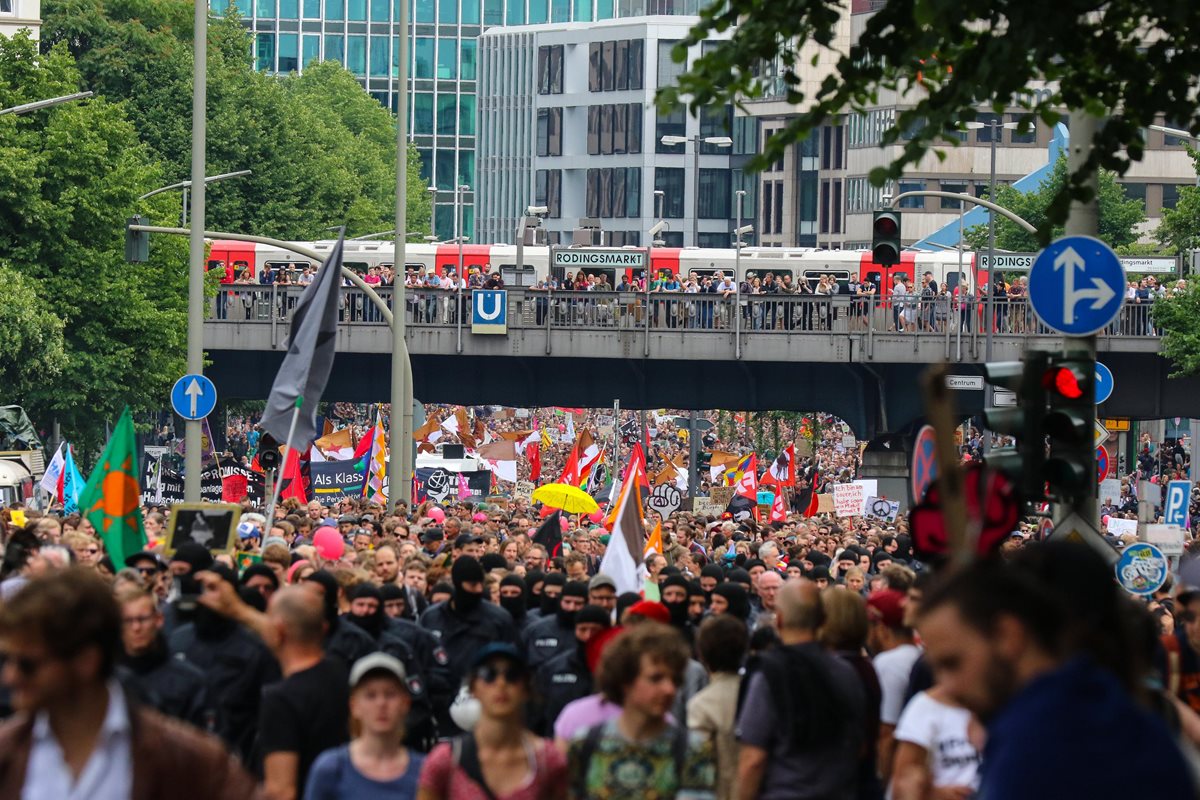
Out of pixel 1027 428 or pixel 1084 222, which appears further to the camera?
pixel 1084 222

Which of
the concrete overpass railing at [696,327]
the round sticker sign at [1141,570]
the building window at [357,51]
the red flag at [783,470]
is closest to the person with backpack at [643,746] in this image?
the round sticker sign at [1141,570]

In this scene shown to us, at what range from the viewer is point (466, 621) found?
39.3 feet

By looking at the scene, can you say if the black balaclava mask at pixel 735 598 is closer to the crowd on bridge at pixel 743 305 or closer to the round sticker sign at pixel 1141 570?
the round sticker sign at pixel 1141 570

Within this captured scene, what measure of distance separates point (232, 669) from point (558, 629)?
3.04 m

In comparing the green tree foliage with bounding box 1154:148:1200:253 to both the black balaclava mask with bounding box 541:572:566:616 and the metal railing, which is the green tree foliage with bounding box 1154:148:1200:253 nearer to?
the metal railing

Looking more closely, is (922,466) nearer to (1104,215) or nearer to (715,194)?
(1104,215)

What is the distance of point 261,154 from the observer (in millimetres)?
73250

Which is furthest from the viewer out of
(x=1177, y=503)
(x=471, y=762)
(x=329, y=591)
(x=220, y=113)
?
(x=220, y=113)

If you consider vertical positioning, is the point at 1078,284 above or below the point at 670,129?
below

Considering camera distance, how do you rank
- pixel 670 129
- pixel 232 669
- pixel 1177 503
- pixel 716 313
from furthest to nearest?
1. pixel 670 129
2. pixel 716 313
3. pixel 1177 503
4. pixel 232 669

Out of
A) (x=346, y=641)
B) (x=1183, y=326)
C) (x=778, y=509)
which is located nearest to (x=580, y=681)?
(x=346, y=641)

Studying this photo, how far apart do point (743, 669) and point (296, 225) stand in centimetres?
6530

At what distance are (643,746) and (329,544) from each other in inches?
481

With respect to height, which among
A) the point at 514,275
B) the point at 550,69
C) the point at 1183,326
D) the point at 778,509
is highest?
the point at 550,69
